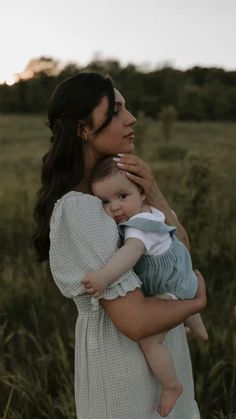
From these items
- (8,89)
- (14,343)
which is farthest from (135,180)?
(8,89)

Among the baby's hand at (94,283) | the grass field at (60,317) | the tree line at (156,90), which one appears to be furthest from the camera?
the tree line at (156,90)

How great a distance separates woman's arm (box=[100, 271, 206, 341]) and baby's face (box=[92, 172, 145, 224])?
9.4 inches

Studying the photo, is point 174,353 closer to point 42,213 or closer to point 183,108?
point 42,213

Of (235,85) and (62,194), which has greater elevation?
(62,194)

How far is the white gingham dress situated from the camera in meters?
1.68

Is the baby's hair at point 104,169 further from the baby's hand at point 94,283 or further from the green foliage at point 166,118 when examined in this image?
the green foliage at point 166,118

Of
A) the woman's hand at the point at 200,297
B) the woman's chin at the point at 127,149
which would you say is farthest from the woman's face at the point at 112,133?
the woman's hand at the point at 200,297

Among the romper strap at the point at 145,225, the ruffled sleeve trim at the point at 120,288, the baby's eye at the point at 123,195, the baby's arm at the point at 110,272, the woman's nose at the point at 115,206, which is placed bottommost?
the ruffled sleeve trim at the point at 120,288

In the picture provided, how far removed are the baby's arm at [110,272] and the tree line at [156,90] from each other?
40673 mm

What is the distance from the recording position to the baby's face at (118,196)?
1.80m

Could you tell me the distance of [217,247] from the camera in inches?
197

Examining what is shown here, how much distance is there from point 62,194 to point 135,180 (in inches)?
8.3

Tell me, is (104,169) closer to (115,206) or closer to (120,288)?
(115,206)

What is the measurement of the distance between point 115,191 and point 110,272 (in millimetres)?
261
